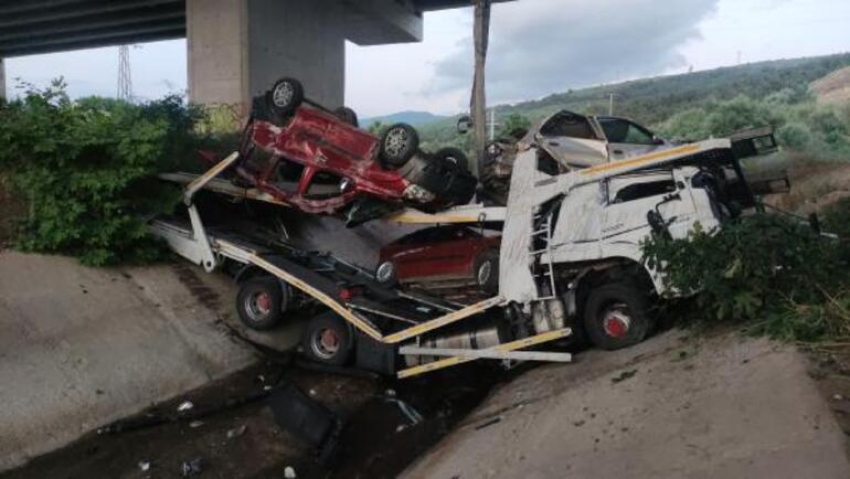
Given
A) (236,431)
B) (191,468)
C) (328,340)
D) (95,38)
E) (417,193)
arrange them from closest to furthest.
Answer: (191,468), (236,431), (417,193), (328,340), (95,38)

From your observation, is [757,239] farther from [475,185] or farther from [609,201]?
[475,185]

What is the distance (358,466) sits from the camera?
5.80 metres

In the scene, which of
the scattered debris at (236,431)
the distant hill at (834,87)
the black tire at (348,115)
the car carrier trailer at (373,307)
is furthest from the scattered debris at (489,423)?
the distant hill at (834,87)

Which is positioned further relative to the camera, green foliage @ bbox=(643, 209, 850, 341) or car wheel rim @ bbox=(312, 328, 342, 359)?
car wheel rim @ bbox=(312, 328, 342, 359)

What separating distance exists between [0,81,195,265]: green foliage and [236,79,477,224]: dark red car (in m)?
1.23

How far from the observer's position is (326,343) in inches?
310

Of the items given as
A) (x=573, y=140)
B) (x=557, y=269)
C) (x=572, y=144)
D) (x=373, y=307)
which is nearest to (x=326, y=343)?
(x=373, y=307)

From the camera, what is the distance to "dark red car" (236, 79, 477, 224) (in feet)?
24.5

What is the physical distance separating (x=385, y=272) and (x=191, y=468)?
→ 10.3 feet

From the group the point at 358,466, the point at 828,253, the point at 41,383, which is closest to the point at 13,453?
the point at 41,383

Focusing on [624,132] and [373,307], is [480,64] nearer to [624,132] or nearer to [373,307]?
[624,132]

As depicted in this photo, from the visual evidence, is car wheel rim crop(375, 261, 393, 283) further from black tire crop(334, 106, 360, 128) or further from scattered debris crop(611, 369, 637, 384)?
scattered debris crop(611, 369, 637, 384)

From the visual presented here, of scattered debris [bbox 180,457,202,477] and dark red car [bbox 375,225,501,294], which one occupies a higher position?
dark red car [bbox 375,225,501,294]

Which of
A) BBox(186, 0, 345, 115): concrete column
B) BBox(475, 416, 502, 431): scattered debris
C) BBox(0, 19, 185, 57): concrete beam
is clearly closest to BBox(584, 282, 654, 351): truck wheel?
BBox(475, 416, 502, 431): scattered debris
